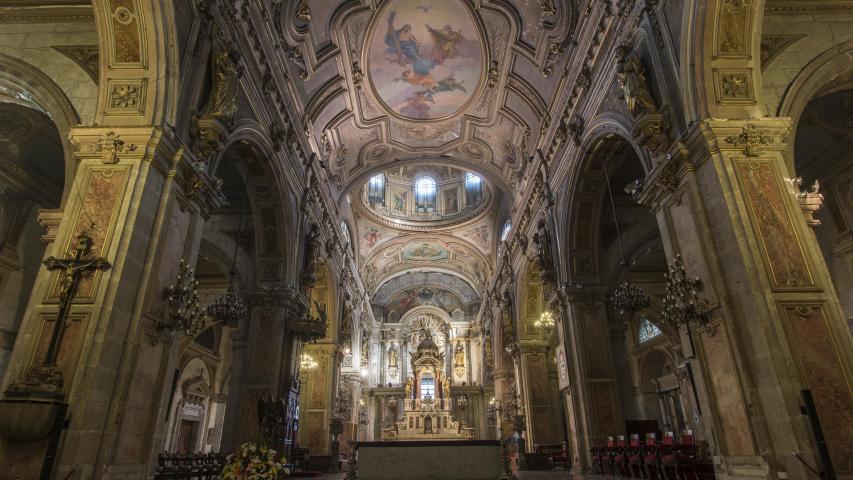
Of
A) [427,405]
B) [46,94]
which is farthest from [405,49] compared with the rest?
[427,405]

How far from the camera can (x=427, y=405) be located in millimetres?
29219

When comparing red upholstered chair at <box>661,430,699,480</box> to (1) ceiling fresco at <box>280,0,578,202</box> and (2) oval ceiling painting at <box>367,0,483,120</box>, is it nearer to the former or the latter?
(1) ceiling fresco at <box>280,0,578,202</box>

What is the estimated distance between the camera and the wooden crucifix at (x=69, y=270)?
17.5ft

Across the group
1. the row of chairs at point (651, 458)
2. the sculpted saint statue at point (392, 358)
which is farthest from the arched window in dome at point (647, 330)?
the sculpted saint statue at point (392, 358)

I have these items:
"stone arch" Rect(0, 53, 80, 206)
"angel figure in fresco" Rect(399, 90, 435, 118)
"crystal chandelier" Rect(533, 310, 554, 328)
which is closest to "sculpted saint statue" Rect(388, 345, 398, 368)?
"crystal chandelier" Rect(533, 310, 554, 328)

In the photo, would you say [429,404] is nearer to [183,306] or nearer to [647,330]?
[647,330]

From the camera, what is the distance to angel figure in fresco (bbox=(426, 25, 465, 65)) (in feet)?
47.5

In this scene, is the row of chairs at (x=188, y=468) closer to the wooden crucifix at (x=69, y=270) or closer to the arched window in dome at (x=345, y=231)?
the wooden crucifix at (x=69, y=270)

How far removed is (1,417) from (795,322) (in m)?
8.56

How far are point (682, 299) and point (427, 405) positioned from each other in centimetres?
2461

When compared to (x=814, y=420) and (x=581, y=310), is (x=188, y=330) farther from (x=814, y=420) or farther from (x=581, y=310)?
(x=581, y=310)

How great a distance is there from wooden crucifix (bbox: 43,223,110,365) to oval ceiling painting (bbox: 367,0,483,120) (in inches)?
417

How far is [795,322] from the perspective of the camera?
562 cm

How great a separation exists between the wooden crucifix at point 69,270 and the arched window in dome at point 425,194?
73.0 ft
